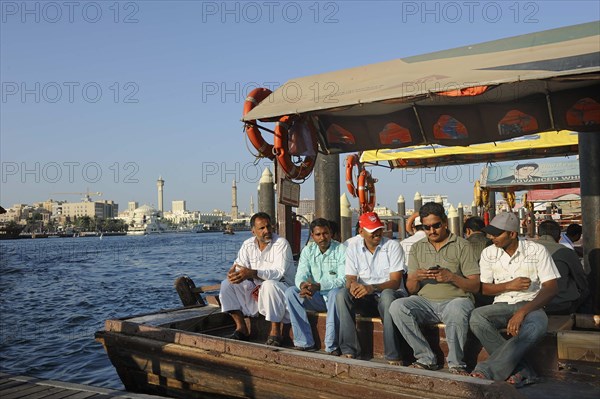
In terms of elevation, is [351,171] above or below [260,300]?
above

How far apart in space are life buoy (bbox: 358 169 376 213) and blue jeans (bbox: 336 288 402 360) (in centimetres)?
→ 810

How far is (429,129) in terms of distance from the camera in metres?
6.84

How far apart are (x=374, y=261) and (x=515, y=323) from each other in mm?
1486

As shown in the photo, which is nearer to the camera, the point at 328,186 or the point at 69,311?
the point at 328,186

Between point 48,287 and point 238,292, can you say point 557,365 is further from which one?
point 48,287

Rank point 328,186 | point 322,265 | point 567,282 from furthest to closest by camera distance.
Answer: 1. point 328,186
2. point 322,265
3. point 567,282

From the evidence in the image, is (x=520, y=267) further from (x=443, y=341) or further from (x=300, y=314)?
(x=300, y=314)

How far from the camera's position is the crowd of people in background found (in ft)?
14.4

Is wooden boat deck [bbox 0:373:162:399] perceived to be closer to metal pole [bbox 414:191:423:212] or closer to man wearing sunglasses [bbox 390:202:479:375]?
man wearing sunglasses [bbox 390:202:479:375]

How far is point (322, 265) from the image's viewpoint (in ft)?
18.4

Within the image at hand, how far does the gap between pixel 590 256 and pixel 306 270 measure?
9.53 ft

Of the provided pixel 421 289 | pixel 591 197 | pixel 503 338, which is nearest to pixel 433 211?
pixel 421 289

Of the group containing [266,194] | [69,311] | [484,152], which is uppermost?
[484,152]

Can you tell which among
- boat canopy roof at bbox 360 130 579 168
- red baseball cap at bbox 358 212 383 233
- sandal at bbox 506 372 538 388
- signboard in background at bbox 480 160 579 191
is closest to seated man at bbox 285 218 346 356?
red baseball cap at bbox 358 212 383 233
